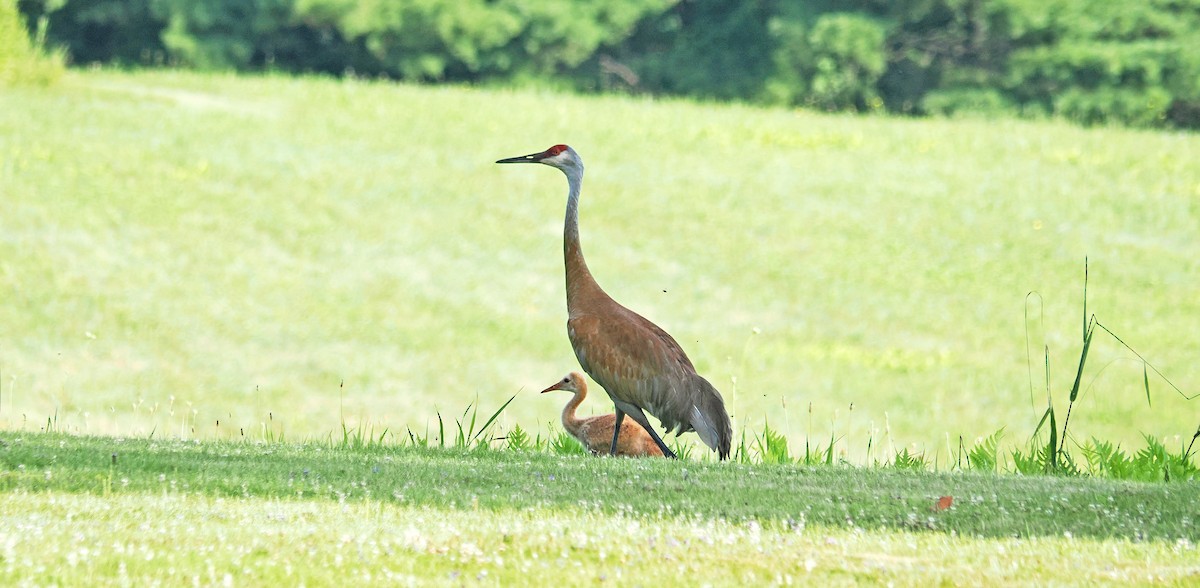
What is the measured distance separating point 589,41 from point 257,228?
17271 mm

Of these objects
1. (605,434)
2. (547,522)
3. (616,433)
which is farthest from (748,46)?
(547,522)

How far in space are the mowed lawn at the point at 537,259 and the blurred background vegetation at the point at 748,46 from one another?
324 centimetres

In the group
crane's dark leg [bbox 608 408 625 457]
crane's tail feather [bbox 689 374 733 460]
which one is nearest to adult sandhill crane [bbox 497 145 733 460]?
crane's tail feather [bbox 689 374 733 460]

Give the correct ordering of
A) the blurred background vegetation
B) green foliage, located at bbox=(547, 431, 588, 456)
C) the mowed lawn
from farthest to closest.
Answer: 1. the blurred background vegetation
2. the mowed lawn
3. green foliage, located at bbox=(547, 431, 588, 456)

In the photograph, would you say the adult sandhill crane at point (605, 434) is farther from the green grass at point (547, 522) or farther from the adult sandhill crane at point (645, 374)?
the green grass at point (547, 522)

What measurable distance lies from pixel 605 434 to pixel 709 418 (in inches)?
43.3

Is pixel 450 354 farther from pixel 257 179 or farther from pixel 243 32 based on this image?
pixel 243 32

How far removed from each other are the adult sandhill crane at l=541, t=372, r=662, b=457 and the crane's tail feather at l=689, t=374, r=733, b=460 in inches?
29.8

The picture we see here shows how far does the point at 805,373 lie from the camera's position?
1939 centimetres

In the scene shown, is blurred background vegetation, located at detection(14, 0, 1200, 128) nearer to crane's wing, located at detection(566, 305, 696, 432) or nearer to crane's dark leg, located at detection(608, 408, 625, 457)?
crane's dark leg, located at detection(608, 408, 625, 457)

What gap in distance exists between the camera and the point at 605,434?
31.9ft

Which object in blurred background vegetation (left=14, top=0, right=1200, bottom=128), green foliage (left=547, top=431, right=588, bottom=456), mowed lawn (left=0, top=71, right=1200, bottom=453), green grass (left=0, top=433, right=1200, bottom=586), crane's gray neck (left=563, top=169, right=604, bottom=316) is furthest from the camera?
blurred background vegetation (left=14, top=0, right=1200, bottom=128)

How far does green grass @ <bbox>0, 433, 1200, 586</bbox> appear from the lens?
521 cm

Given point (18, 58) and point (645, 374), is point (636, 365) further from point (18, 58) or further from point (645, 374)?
point (18, 58)
